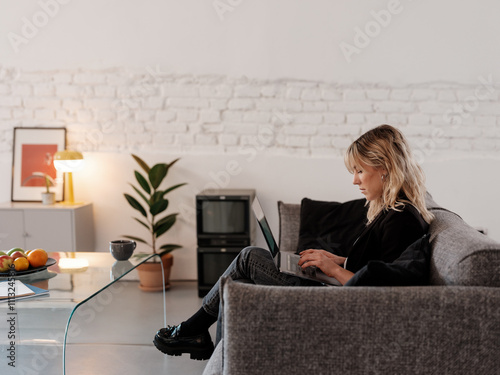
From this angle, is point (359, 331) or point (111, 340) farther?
point (111, 340)

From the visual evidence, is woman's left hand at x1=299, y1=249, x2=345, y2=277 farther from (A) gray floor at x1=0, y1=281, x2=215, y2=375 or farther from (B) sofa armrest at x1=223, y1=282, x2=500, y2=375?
(A) gray floor at x1=0, y1=281, x2=215, y2=375

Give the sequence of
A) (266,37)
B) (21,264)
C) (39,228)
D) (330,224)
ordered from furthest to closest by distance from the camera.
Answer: (266,37) < (39,228) < (330,224) < (21,264)

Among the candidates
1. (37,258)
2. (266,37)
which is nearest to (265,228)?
(37,258)

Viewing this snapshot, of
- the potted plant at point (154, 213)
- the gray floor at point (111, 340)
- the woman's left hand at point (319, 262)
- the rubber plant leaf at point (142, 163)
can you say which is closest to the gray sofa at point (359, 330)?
the woman's left hand at point (319, 262)

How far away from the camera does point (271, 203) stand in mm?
4375

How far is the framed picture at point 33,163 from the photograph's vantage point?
4.44 m

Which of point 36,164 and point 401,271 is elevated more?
point 36,164

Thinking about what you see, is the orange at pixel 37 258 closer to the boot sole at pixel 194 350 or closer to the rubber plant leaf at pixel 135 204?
the boot sole at pixel 194 350

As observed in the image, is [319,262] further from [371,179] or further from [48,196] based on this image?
[48,196]

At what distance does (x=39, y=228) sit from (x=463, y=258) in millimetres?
3379

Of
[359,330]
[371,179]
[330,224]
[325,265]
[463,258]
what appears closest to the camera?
[359,330]

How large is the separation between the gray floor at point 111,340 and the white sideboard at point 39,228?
1.74 feet

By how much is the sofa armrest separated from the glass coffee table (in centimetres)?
89

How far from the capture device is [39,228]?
4.16 metres
